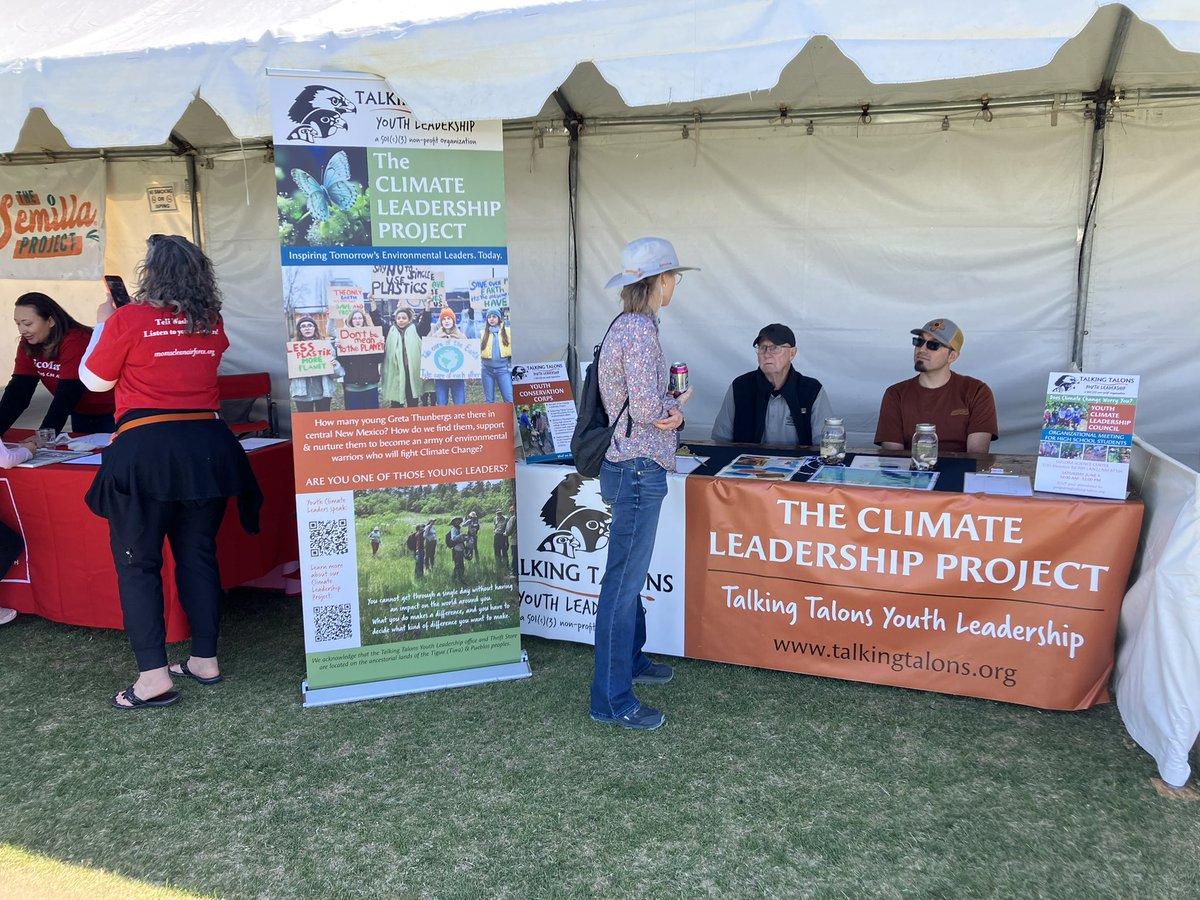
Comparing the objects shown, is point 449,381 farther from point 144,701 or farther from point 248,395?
point 248,395

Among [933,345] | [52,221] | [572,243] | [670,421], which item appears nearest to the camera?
[670,421]

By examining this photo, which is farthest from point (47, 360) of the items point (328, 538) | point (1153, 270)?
point (1153, 270)

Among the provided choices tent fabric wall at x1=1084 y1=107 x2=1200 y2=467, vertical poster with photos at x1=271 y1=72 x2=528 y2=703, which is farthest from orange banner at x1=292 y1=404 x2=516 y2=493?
tent fabric wall at x1=1084 y1=107 x2=1200 y2=467

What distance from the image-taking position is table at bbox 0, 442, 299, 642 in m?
3.13

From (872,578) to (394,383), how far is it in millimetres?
1648

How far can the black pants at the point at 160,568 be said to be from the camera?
8.80ft

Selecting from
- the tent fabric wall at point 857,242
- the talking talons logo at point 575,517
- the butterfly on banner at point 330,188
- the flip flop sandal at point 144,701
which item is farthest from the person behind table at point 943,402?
the flip flop sandal at point 144,701

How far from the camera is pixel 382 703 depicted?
2.75 metres

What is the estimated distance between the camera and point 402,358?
2.71 m

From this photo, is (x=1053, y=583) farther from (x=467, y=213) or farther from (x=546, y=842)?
(x=467, y=213)

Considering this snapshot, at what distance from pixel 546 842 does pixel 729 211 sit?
9.70ft

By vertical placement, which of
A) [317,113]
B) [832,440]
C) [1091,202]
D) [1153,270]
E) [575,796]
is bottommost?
[575,796]

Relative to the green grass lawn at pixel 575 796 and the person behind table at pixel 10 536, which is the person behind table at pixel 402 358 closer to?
the green grass lawn at pixel 575 796

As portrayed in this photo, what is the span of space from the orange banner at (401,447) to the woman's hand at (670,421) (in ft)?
2.18
